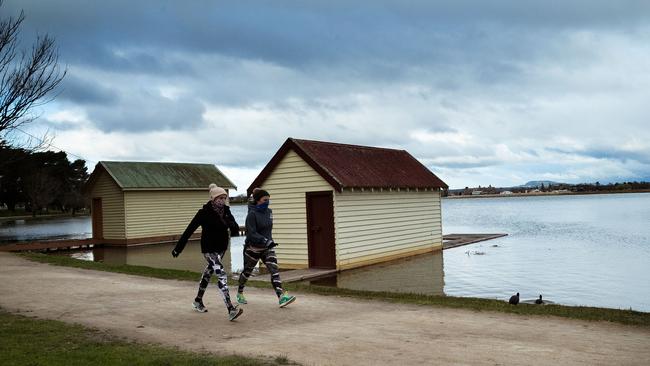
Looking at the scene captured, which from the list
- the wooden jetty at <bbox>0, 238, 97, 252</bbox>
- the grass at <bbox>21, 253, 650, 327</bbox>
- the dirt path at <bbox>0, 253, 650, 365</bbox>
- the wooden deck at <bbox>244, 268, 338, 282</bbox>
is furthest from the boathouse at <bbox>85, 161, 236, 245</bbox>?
the dirt path at <bbox>0, 253, 650, 365</bbox>

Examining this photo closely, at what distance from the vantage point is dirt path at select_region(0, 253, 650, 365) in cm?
679

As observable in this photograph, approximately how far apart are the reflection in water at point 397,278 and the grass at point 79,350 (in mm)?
7944

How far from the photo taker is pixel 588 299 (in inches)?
538

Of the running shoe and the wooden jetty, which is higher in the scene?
the running shoe

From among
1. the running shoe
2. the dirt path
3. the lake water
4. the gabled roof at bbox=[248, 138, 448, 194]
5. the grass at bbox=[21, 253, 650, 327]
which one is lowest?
the lake water

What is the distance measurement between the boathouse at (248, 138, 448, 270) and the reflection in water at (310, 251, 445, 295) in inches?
33.0

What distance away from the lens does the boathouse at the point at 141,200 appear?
32.2 meters

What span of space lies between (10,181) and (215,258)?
8548 centimetres

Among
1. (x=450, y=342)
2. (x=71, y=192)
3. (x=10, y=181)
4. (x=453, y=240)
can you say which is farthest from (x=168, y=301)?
(x=71, y=192)

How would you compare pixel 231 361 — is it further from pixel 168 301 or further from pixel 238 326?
pixel 168 301

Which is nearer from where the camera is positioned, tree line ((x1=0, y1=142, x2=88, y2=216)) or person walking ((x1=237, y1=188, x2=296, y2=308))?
person walking ((x1=237, y1=188, x2=296, y2=308))

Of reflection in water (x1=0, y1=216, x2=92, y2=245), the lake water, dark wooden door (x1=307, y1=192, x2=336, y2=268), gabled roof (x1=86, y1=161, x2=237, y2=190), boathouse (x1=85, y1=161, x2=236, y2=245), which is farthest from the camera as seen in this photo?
reflection in water (x1=0, y1=216, x2=92, y2=245)

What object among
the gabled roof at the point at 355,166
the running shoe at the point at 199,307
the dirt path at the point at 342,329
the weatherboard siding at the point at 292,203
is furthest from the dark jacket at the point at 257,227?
the weatherboard siding at the point at 292,203

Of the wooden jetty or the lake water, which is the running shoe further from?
the wooden jetty
